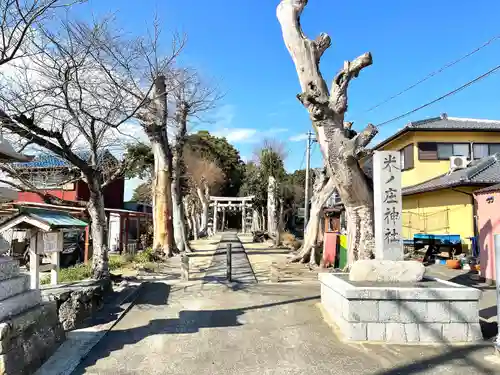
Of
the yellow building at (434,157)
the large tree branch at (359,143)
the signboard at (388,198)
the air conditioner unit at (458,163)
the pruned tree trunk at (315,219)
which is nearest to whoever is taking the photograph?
the signboard at (388,198)

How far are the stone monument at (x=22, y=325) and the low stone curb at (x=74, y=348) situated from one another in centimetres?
10

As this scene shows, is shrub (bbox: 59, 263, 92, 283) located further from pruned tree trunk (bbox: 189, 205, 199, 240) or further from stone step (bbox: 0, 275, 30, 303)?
pruned tree trunk (bbox: 189, 205, 199, 240)

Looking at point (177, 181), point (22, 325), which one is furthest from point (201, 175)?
point (22, 325)

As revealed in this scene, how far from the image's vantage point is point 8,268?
4.67 metres

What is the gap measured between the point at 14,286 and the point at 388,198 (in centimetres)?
589

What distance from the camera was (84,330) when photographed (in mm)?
6391

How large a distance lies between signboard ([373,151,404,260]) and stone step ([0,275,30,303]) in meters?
5.46

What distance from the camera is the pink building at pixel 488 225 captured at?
10176mm

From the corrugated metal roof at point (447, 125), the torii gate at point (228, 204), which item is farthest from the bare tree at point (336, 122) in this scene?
the torii gate at point (228, 204)

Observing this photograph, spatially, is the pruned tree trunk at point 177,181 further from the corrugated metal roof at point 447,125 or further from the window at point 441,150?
the window at point 441,150

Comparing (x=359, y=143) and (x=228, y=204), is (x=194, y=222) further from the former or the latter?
(x=359, y=143)

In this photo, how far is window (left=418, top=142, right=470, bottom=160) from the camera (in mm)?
19203

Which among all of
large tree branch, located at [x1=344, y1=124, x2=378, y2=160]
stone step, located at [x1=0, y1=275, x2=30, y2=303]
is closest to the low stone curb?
stone step, located at [x1=0, y1=275, x2=30, y2=303]

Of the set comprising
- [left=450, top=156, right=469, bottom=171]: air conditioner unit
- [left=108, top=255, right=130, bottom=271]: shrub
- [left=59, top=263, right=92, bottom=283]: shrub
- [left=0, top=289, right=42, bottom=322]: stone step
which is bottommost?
[left=108, top=255, right=130, bottom=271]: shrub
